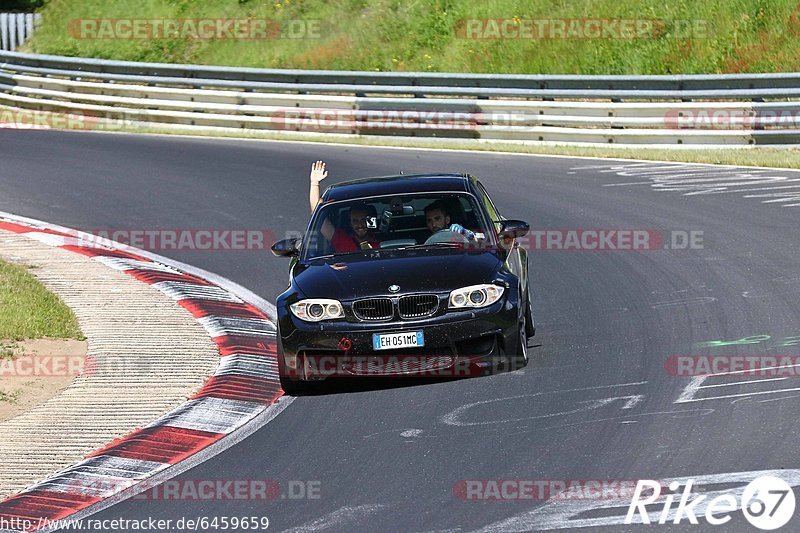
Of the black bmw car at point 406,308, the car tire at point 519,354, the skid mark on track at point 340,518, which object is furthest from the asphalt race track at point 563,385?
the black bmw car at point 406,308

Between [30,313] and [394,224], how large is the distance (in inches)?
140

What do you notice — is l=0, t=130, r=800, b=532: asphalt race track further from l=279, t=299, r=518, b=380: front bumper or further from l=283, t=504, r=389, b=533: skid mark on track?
l=279, t=299, r=518, b=380: front bumper

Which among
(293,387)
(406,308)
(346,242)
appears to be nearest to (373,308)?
(406,308)

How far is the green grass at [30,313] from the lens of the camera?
11430 mm

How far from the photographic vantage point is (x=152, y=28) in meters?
35.2

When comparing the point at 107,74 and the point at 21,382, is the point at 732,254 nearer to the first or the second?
the point at 21,382

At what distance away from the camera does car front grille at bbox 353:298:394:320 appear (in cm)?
952

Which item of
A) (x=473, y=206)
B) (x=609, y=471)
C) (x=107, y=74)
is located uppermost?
(x=107, y=74)

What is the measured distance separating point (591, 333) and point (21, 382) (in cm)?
452

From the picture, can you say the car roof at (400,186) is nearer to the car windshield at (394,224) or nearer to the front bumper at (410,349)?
the car windshield at (394,224)

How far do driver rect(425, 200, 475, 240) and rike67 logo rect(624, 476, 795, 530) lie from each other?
164 inches

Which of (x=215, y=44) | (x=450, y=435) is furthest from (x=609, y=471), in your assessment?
(x=215, y=44)

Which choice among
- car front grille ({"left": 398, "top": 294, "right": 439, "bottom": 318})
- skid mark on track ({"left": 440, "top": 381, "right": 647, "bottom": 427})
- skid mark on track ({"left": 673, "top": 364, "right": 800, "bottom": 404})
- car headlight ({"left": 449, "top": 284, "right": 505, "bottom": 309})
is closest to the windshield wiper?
car headlight ({"left": 449, "top": 284, "right": 505, "bottom": 309})

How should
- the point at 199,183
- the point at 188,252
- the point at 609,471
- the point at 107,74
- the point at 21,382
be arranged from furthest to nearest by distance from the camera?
the point at 107,74
the point at 199,183
the point at 188,252
the point at 21,382
the point at 609,471
